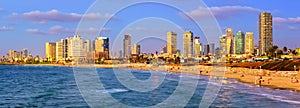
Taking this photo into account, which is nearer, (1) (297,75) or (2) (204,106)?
(2) (204,106)

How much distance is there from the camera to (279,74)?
7956 centimetres

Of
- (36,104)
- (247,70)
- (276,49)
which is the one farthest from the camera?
(276,49)

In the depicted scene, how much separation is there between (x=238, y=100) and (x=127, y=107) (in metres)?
11.8

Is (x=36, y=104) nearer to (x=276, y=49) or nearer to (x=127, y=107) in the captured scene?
(x=127, y=107)

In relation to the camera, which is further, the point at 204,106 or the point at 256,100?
the point at 256,100

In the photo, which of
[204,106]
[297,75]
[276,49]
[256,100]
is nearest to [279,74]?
[297,75]

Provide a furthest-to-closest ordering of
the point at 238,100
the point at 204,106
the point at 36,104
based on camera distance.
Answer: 1. the point at 238,100
2. the point at 36,104
3. the point at 204,106

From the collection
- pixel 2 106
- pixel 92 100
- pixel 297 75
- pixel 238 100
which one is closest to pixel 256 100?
pixel 238 100

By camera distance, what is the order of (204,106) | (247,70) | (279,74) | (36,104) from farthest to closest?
(247,70) < (279,74) < (36,104) < (204,106)

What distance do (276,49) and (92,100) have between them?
5661 inches

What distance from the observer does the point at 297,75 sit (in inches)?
2874

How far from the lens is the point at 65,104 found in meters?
36.1

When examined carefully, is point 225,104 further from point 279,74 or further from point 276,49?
point 276,49

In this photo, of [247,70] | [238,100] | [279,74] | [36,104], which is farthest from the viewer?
[247,70]
